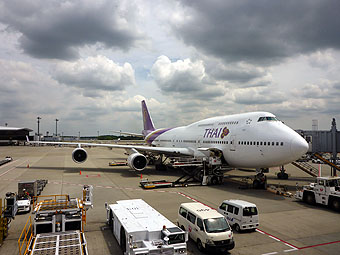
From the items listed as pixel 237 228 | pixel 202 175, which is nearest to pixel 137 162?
pixel 202 175

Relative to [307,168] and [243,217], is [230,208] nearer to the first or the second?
[243,217]

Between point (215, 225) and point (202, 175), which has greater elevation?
point (215, 225)

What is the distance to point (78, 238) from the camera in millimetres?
9484

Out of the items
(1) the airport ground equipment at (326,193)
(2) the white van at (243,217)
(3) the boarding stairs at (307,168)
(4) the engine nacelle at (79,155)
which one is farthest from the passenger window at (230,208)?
(4) the engine nacelle at (79,155)

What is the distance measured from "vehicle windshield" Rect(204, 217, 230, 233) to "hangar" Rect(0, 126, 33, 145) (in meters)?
113

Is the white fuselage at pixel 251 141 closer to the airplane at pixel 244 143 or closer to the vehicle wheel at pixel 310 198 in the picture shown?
the airplane at pixel 244 143

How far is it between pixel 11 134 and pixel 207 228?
393ft

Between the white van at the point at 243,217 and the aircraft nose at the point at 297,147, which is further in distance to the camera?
the aircraft nose at the point at 297,147

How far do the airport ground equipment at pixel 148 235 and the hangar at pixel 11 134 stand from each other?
111324 millimetres

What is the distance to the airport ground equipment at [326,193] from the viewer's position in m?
15.7

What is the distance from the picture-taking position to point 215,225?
994cm

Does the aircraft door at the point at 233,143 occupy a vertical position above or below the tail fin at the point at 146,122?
below

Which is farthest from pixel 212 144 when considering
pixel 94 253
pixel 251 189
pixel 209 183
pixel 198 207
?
pixel 94 253

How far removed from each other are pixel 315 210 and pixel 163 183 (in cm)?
1153
